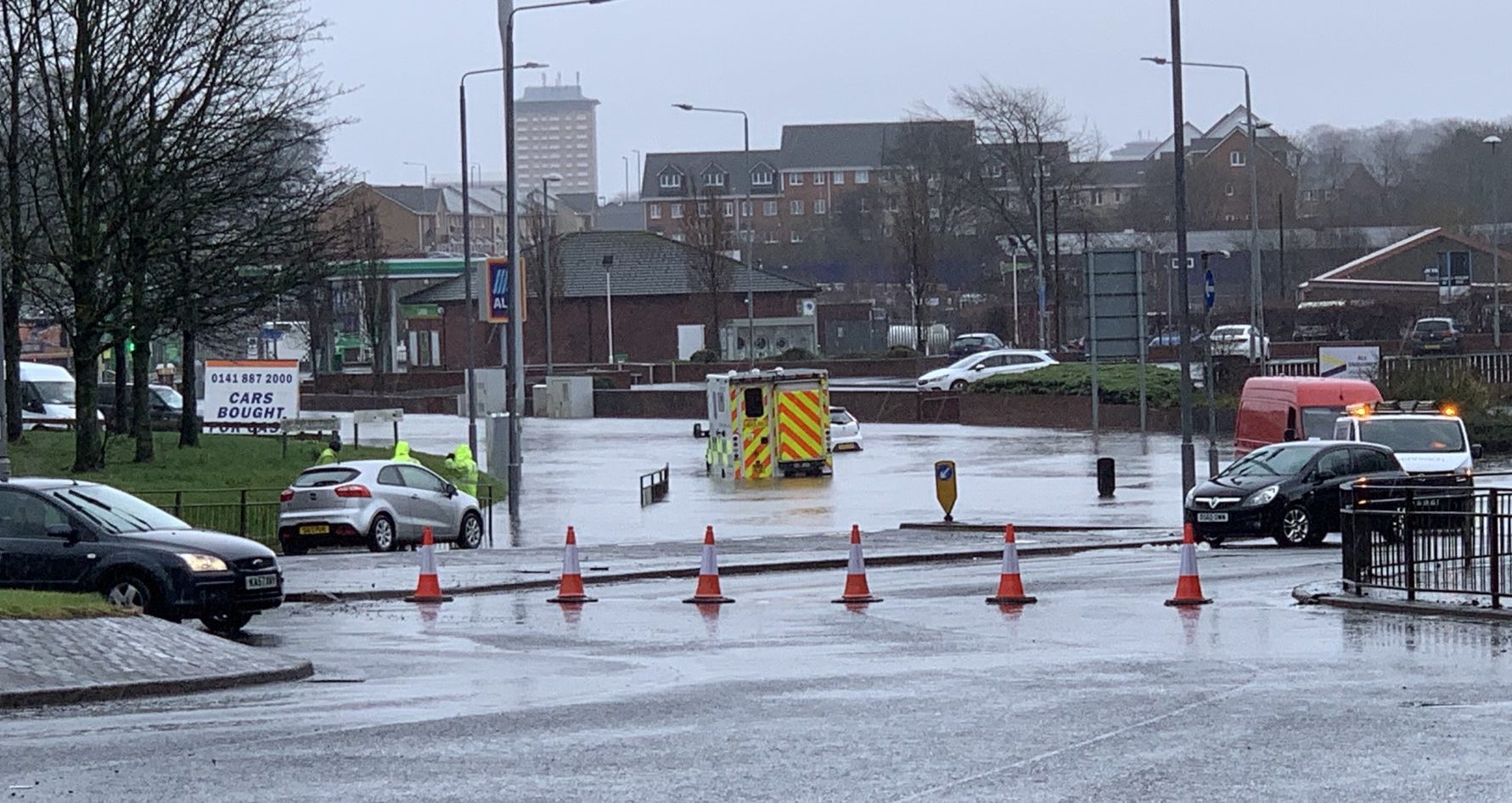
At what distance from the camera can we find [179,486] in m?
34.9

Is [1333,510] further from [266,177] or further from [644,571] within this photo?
[266,177]

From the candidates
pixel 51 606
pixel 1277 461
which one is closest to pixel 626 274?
pixel 1277 461

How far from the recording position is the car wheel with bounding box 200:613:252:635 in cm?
1858

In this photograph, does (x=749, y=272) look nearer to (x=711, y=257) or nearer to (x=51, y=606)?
(x=711, y=257)

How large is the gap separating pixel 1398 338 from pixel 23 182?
5241cm

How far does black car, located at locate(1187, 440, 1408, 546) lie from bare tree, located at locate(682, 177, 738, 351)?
58.6 m

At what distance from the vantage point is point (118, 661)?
48.6 ft

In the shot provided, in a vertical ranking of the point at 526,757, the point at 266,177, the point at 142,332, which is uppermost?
the point at 266,177

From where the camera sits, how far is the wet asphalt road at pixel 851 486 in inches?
1294

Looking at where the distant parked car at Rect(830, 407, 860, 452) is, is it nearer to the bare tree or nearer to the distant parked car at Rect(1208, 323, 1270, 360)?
the distant parked car at Rect(1208, 323, 1270, 360)

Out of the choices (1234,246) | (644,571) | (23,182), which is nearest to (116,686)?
(644,571)

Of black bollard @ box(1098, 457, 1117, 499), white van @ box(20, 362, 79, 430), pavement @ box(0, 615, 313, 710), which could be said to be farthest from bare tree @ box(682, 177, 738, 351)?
pavement @ box(0, 615, 313, 710)

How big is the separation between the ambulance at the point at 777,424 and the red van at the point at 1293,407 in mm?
8663

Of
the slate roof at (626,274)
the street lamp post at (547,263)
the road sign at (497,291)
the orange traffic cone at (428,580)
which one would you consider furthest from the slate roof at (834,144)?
the orange traffic cone at (428,580)
